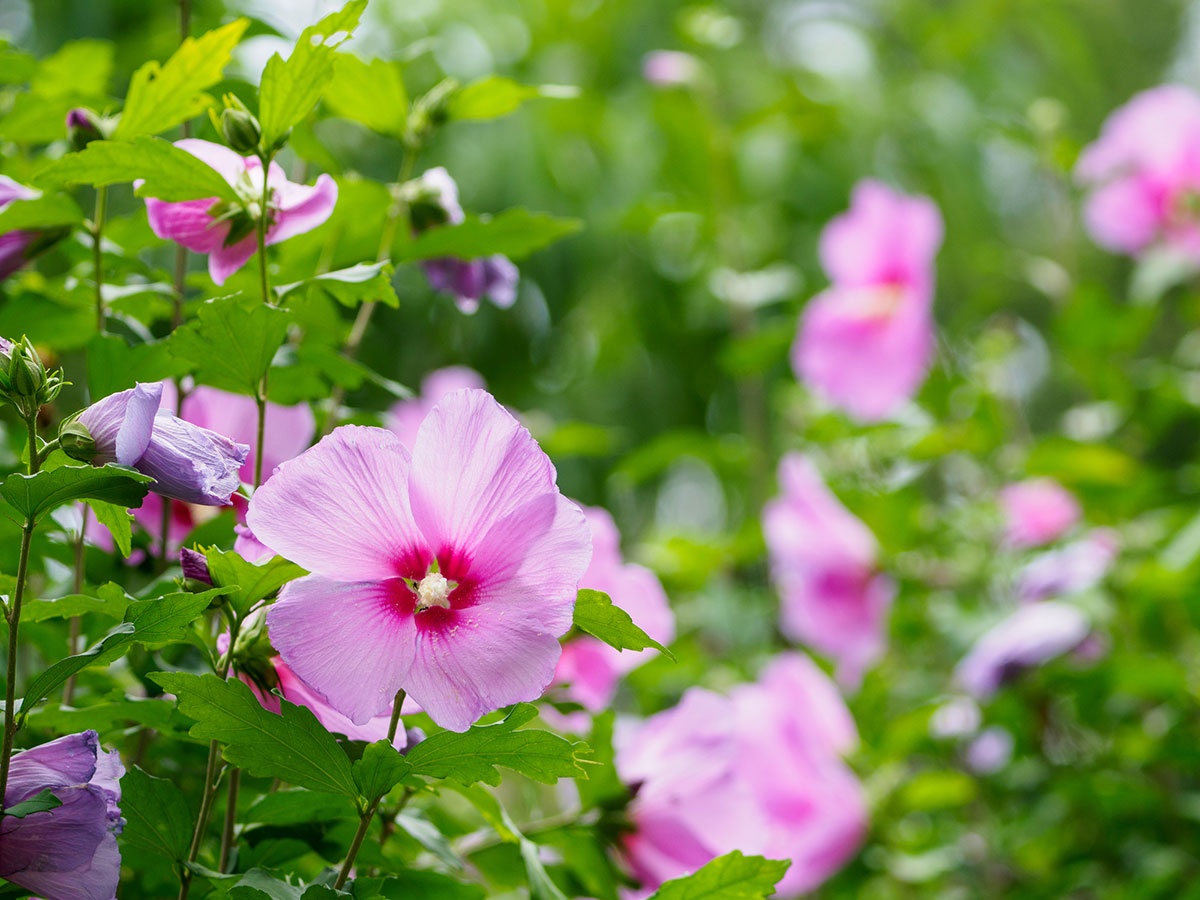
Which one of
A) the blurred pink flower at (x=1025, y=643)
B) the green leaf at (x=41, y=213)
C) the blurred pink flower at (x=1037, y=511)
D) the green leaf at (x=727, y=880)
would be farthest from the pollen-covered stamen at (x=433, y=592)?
the blurred pink flower at (x=1037, y=511)

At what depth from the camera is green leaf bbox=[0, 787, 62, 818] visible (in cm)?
24

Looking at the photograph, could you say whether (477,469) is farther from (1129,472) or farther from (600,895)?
(1129,472)

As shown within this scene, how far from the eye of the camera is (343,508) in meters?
0.27

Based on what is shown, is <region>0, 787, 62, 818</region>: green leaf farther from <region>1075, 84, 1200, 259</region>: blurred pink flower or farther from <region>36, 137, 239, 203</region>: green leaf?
<region>1075, 84, 1200, 259</region>: blurred pink flower

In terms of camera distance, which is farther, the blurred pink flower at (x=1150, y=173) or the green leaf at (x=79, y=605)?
the blurred pink flower at (x=1150, y=173)

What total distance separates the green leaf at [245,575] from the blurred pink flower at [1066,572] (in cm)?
63

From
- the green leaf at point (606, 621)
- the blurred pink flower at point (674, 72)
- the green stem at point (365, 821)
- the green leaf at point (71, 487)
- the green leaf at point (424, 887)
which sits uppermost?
the blurred pink flower at point (674, 72)

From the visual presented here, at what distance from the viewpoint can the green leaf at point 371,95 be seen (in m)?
0.42

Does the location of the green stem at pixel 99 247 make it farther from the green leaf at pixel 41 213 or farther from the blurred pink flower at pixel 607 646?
the blurred pink flower at pixel 607 646

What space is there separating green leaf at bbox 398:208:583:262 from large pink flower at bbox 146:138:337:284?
53 millimetres

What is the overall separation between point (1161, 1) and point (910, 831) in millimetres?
5088

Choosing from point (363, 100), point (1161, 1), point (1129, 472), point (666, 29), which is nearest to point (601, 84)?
point (666, 29)

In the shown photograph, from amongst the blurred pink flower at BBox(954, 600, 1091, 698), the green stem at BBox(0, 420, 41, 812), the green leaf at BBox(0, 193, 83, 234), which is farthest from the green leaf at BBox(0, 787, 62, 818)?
the blurred pink flower at BBox(954, 600, 1091, 698)

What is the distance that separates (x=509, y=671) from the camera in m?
0.27
